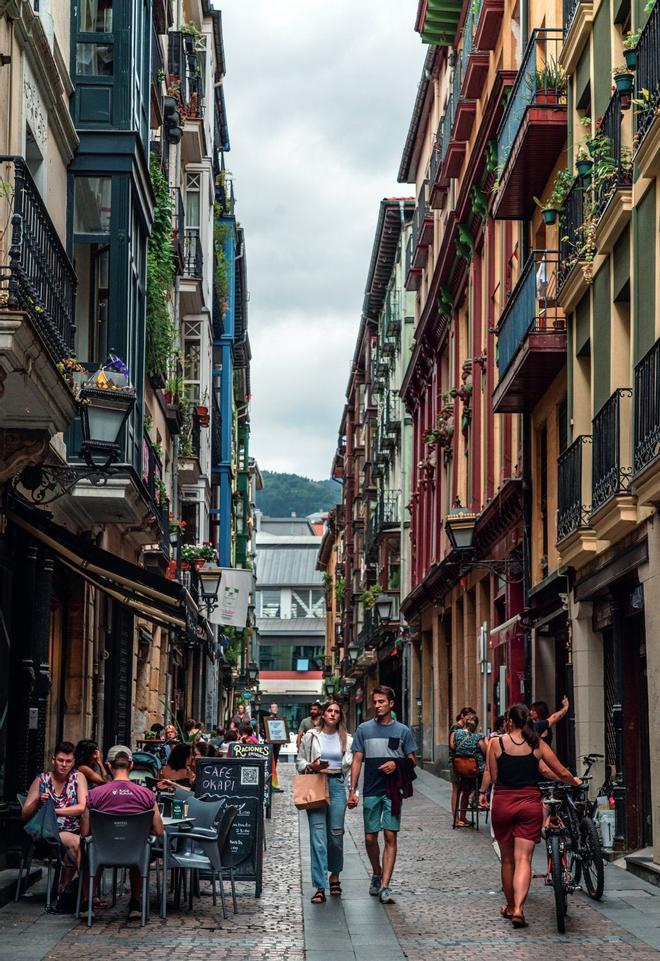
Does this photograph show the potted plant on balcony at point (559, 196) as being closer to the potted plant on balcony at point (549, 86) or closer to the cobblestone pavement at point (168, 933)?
the potted plant on balcony at point (549, 86)

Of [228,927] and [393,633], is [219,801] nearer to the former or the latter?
[228,927]

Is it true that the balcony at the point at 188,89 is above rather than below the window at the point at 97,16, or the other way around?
above

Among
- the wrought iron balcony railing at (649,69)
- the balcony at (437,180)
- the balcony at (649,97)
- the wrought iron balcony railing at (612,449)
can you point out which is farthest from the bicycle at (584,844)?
the balcony at (437,180)

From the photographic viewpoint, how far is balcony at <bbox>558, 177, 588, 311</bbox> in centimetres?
1911

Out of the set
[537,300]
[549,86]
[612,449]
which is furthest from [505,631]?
[612,449]

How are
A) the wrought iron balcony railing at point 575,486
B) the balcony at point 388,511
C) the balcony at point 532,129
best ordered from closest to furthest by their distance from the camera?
the wrought iron balcony railing at point 575,486
the balcony at point 532,129
the balcony at point 388,511

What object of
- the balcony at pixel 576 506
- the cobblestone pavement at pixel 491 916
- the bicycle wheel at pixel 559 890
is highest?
the balcony at pixel 576 506

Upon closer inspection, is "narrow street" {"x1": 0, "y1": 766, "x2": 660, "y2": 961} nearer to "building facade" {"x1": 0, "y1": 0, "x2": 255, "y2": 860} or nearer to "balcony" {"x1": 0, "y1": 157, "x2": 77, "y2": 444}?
"building facade" {"x1": 0, "y1": 0, "x2": 255, "y2": 860}

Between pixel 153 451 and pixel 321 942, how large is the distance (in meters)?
14.6

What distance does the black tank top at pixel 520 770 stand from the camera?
41.1 ft

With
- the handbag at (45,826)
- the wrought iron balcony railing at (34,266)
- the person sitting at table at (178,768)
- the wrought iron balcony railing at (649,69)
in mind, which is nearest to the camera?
the wrought iron balcony railing at (34,266)

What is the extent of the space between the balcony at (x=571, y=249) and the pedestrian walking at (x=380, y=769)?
703 cm

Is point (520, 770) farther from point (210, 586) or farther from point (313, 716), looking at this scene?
point (210, 586)

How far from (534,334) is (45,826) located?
11.1 m
